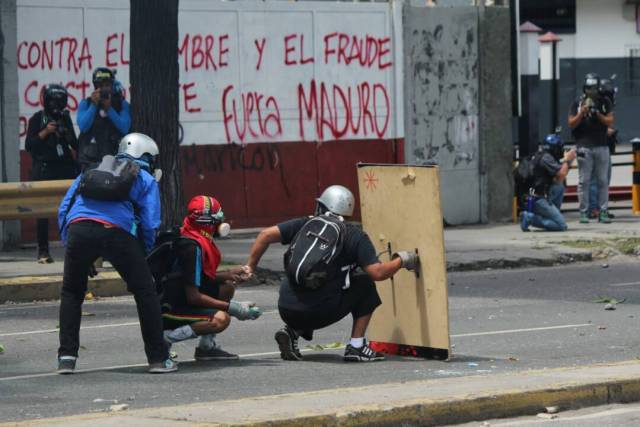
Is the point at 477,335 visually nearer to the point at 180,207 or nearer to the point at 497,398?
the point at 497,398

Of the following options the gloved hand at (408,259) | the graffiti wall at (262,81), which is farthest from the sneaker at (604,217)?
the gloved hand at (408,259)

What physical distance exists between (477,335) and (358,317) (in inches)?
72.3

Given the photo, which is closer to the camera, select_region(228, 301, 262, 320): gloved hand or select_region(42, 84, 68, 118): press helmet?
select_region(228, 301, 262, 320): gloved hand

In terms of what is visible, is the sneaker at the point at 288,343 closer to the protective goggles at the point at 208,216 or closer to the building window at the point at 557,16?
the protective goggles at the point at 208,216

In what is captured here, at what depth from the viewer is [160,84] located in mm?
16000

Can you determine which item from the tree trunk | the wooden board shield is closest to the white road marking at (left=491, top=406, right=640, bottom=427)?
the wooden board shield

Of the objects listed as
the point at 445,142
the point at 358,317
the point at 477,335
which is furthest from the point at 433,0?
the point at 358,317

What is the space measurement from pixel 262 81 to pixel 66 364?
9.82 m

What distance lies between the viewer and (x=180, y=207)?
16.3 meters

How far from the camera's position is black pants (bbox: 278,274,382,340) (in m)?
10.3

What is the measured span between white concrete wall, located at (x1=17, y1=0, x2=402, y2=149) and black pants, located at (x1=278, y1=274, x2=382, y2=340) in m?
7.81

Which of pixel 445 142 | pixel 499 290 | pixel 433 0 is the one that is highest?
pixel 433 0

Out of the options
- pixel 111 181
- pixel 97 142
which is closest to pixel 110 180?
pixel 111 181

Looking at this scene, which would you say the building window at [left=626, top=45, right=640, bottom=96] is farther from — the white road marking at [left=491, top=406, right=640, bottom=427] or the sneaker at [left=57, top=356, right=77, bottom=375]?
the white road marking at [left=491, top=406, right=640, bottom=427]
